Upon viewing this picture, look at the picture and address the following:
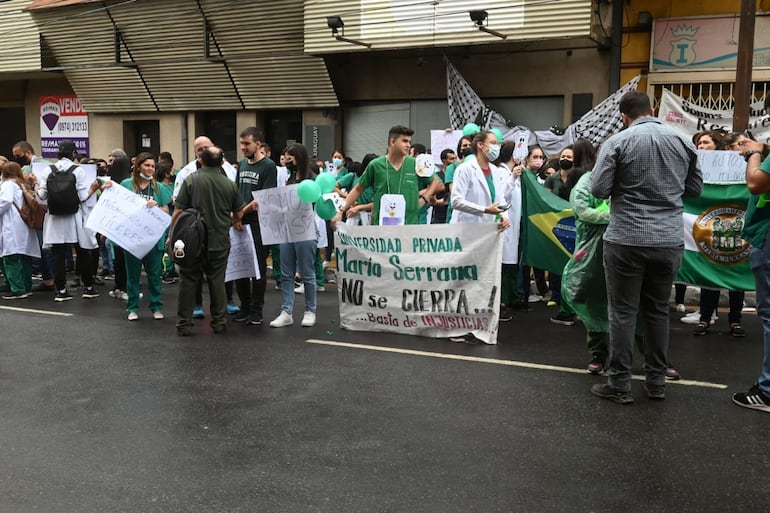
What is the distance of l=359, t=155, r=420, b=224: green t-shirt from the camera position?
7559mm

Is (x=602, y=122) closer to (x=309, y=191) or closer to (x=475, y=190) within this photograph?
(x=475, y=190)

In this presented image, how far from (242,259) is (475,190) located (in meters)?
2.57

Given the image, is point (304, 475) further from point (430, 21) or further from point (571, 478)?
point (430, 21)

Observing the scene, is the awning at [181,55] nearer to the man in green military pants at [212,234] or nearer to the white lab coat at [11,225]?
the white lab coat at [11,225]

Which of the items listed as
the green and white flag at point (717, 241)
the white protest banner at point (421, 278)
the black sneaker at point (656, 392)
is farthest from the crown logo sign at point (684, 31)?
the black sneaker at point (656, 392)

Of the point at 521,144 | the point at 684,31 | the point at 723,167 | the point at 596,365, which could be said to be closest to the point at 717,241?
the point at 723,167

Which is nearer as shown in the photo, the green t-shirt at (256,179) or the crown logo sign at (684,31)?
the green t-shirt at (256,179)

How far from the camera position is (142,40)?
2000 cm

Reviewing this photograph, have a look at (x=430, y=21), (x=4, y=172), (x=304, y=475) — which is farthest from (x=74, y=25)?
(x=304, y=475)

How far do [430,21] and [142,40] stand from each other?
8.57 metres

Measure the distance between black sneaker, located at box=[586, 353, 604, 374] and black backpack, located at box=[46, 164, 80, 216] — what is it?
706 cm

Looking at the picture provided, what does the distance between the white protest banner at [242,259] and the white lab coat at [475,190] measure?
2.21m

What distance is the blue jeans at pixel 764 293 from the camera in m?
5.22

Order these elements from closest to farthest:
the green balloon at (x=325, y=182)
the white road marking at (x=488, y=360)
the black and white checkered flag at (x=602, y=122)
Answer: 1. the white road marking at (x=488, y=360)
2. the green balloon at (x=325, y=182)
3. the black and white checkered flag at (x=602, y=122)
